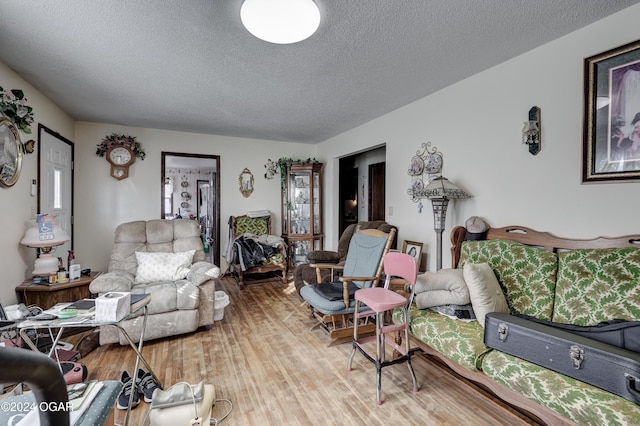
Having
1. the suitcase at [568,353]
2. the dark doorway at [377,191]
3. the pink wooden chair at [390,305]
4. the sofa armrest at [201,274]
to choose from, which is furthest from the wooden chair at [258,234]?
the suitcase at [568,353]

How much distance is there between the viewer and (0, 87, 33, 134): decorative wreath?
95.0 inches

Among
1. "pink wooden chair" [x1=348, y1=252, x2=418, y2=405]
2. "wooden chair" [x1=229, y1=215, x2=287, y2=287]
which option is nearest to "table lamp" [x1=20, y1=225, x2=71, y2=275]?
"wooden chair" [x1=229, y1=215, x2=287, y2=287]

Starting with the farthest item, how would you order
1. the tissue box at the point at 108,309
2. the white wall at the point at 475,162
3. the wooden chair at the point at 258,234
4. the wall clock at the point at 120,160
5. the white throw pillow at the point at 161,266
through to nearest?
the wooden chair at the point at 258,234, the wall clock at the point at 120,160, the white throw pillow at the point at 161,266, the white wall at the point at 475,162, the tissue box at the point at 108,309

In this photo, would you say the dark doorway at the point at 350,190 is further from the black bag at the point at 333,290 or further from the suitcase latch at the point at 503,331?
the suitcase latch at the point at 503,331

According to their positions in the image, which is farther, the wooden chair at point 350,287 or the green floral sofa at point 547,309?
the wooden chair at point 350,287

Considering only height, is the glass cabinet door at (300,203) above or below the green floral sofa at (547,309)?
above

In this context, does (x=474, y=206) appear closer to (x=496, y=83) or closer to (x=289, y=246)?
(x=496, y=83)

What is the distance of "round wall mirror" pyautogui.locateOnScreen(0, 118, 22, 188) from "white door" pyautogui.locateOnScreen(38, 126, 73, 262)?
0.53m

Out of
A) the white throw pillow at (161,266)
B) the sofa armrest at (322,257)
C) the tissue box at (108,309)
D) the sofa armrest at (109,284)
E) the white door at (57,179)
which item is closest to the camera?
the tissue box at (108,309)

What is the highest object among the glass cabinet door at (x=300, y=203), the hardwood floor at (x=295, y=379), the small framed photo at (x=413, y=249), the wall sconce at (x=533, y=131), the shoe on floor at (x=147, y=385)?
the wall sconce at (x=533, y=131)

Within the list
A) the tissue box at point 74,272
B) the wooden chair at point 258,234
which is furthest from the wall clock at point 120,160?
the tissue box at point 74,272

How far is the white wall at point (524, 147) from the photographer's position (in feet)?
6.48

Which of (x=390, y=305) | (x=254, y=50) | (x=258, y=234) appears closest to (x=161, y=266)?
(x=258, y=234)

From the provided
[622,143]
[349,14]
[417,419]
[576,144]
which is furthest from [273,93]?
[417,419]
